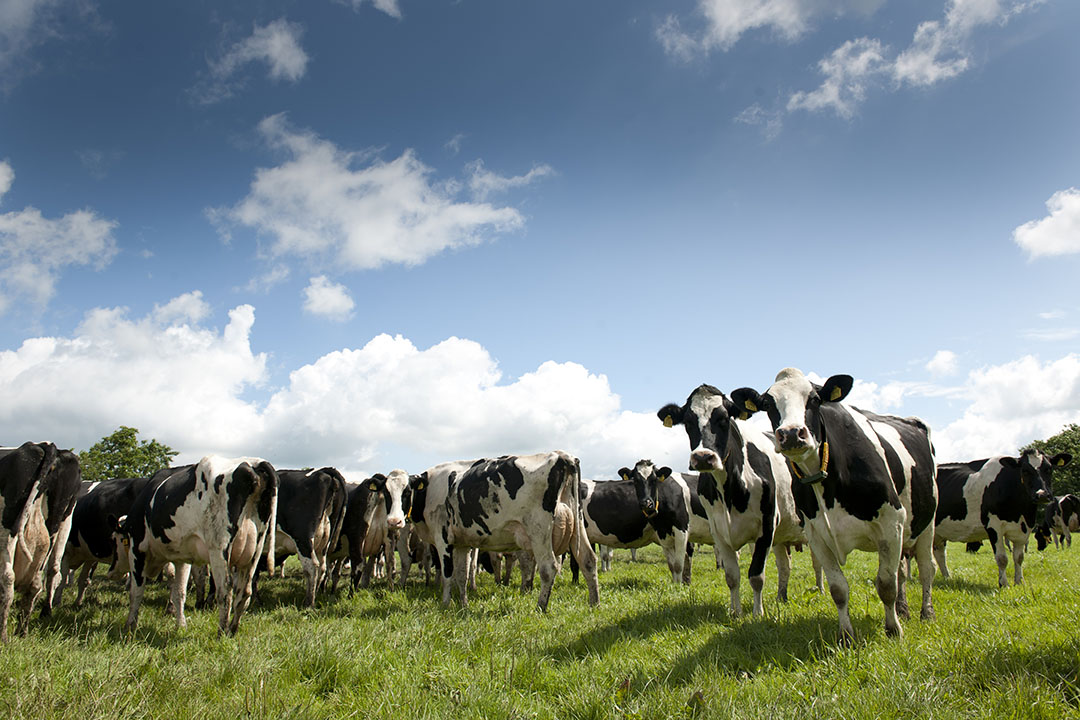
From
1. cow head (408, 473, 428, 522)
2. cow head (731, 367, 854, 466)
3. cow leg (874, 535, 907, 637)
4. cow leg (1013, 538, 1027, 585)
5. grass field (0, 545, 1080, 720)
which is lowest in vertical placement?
cow leg (1013, 538, 1027, 585)

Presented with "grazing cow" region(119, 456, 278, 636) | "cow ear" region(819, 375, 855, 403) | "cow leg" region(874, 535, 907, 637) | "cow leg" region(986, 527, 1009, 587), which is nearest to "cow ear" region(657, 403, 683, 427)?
"cow ear" region(819, 375, 855, 403)

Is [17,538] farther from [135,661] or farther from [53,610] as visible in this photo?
[53,610]

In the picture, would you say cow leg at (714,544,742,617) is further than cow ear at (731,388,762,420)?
Yes

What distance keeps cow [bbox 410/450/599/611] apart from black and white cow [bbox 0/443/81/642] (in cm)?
577

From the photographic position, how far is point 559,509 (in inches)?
412

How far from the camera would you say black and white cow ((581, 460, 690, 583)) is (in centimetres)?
1309

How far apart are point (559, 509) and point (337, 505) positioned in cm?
519

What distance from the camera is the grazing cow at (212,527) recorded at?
8.12 metres

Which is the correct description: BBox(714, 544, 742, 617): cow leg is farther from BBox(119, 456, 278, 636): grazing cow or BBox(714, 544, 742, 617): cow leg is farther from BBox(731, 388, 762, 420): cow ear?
BBox(119, 456, 278, 636): grazing cow

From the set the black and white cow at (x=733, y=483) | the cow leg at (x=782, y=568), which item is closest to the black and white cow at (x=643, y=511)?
the cow leg at (x=782, y=568)

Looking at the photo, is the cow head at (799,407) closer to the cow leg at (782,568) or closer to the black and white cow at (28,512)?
the cow leg at (782,568)

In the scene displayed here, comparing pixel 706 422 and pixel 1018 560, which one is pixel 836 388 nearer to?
pixel 706 422

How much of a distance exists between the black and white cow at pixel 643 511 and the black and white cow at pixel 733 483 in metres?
4.41

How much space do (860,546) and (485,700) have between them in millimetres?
4022
